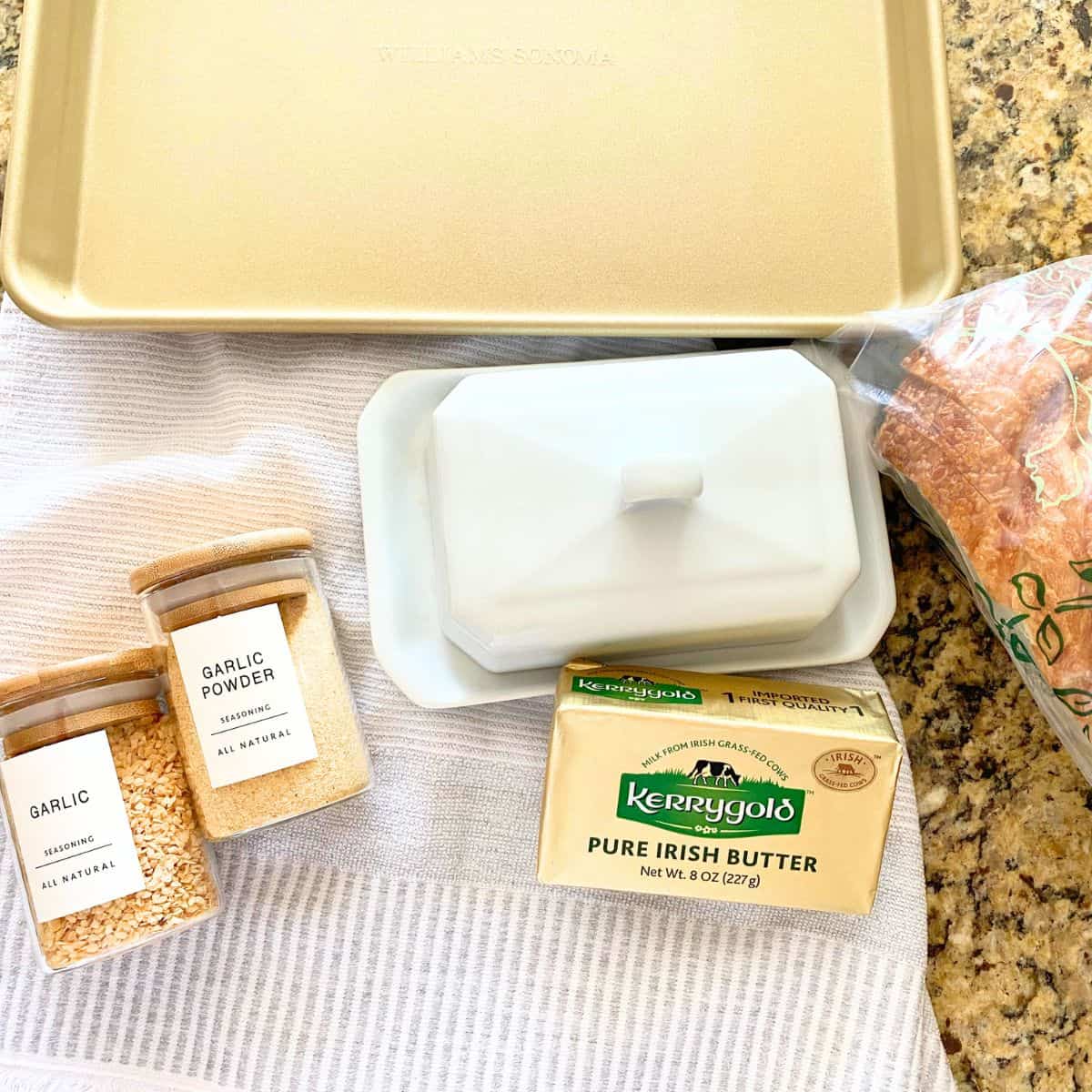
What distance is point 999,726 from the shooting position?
71 cm

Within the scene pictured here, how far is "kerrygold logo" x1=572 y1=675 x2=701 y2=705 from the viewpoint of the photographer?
23.1 inches

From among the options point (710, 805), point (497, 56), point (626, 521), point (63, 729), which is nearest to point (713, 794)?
point (710, 805)

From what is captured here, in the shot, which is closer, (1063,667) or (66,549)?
(1063,667)

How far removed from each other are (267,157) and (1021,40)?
23.0 inches

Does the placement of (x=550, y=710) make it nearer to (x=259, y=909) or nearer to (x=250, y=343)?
(x=259, y=909)

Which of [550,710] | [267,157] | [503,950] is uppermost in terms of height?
[267,157]

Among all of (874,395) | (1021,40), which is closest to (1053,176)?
(1021,40)

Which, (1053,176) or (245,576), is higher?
(1053,176)

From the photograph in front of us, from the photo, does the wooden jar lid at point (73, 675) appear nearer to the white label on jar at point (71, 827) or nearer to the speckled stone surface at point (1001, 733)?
the white label on jar at point (71, 827)

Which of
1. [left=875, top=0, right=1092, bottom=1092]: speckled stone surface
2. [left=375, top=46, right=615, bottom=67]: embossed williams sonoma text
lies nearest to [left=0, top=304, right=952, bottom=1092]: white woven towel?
[left=875, top=0, right=1092, bottom=1092]: speckled stone surface

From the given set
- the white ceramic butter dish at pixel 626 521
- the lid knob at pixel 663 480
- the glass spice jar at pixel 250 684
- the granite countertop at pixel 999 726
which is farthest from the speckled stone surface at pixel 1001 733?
the glass spice jar at pixel 250 684

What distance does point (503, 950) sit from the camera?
67 centimetres

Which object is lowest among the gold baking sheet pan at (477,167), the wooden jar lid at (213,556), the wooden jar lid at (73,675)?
the wooden jar lid at (73,675)

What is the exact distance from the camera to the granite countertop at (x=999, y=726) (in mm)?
691
